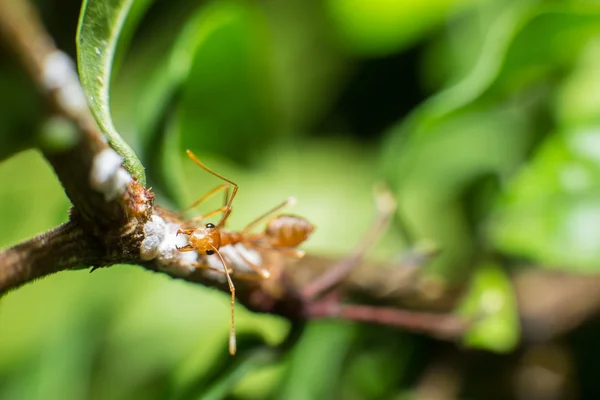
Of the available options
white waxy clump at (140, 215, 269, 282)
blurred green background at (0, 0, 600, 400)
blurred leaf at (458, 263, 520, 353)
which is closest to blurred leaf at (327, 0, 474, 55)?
blurred green background at (0, 0, 600, 400)

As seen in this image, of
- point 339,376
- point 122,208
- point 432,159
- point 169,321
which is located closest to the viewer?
point 122,208

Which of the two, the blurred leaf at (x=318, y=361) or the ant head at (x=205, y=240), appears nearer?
the ant head at (x=205, y=240)

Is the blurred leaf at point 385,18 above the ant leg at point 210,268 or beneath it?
above

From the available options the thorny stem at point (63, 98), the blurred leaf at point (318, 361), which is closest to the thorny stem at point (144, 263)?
the thorny stem at point (63, 98)

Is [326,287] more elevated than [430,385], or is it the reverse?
[326,287]

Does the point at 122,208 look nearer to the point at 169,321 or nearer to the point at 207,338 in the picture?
the point at 207,338

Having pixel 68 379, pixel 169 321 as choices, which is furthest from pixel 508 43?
pixel 68 379

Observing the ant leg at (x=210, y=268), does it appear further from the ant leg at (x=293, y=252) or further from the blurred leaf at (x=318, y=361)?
the blurred leaf at (x=318, y=361)
